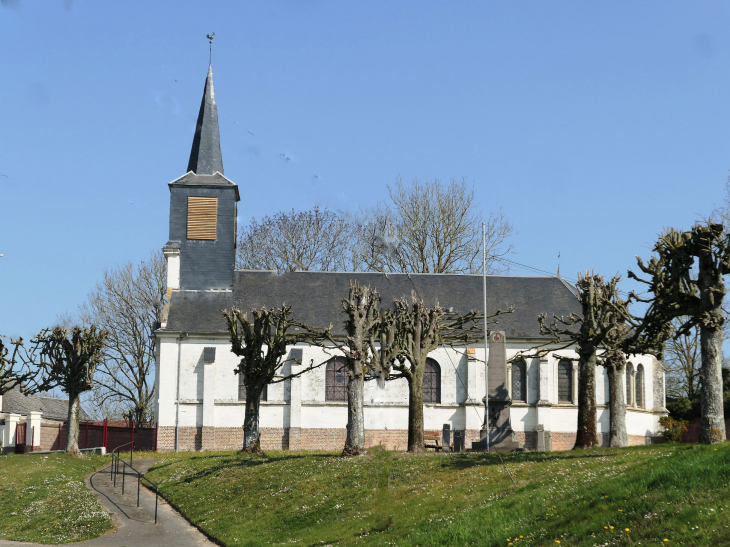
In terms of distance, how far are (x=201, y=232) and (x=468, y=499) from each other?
1180 inches

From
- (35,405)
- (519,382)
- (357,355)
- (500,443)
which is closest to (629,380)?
(519,382)

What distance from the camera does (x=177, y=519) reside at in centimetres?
2070

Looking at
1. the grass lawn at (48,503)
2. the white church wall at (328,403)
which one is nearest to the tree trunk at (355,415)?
the grass lawn at (48,503)

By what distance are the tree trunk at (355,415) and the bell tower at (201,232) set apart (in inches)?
724

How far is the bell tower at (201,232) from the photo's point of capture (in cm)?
4253

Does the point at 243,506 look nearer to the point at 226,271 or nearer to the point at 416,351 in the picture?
the point at 416,351

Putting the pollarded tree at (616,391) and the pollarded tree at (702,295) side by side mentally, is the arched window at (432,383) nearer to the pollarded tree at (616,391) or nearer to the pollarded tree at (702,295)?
the pollarded tree at (616,391)

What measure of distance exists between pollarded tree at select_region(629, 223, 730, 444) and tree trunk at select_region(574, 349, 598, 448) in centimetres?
400

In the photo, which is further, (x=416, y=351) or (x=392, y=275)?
(x=392, y=275)

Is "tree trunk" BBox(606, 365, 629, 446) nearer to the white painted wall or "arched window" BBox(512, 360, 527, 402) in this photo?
the white painted wall

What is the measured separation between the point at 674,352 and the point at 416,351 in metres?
33.6

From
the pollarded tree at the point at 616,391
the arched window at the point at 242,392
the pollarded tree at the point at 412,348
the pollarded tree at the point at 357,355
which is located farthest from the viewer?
the arched window at the point at 242,392

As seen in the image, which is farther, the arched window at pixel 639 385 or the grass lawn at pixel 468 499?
the arched window at pixel 639 385

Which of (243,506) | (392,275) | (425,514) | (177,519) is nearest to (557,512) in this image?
(425,514)
